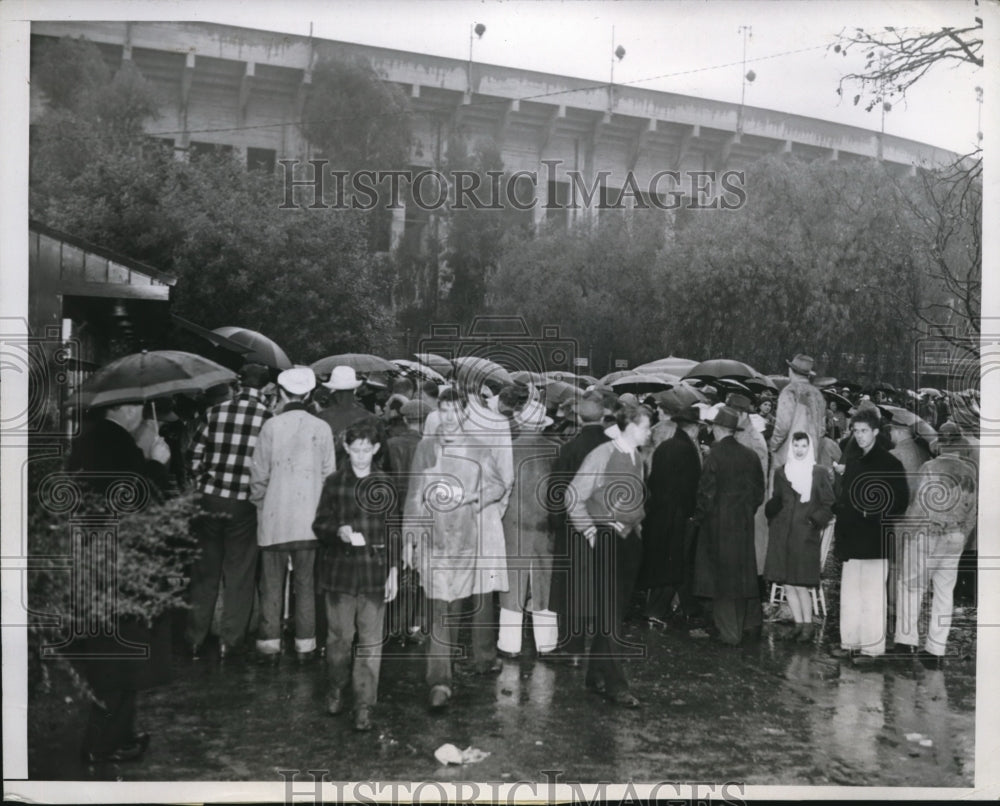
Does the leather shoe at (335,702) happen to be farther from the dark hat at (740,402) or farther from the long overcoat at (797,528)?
the dark hat at (740,402)

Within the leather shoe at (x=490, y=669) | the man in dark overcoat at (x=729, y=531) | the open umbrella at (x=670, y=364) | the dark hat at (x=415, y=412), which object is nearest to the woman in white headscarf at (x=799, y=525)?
the man in dark overcoat at (x=729, y=531)

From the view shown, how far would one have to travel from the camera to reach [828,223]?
559 centimetres

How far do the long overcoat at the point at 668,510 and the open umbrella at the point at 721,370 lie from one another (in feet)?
1.44

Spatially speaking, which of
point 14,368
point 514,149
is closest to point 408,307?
point 514,149

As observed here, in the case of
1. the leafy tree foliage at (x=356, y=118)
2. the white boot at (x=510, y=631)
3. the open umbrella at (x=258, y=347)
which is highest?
the leafy tree foliage at (x=356, y=118)

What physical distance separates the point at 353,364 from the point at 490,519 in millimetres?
1159

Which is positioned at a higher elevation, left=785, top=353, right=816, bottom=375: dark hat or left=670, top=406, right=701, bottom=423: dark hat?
left=785, top=353, right=816, bottom=375: dark hat

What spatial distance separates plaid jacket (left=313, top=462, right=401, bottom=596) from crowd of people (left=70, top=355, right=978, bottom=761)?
0.04ft

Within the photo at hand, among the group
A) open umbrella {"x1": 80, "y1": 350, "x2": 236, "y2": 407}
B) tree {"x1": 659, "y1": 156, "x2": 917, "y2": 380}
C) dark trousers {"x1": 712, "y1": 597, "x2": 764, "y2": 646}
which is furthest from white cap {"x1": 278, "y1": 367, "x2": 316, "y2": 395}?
dark trousers {"x1": 712, "y1": 597, "x2": 764, "y2": 646}

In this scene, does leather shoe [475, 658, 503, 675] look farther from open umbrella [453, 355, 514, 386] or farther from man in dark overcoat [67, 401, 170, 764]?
man in dark overcoat [67, 401, 170, 764]

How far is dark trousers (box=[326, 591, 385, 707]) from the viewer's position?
16.2 feet

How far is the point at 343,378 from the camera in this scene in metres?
5.33

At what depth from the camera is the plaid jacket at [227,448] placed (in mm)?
5277

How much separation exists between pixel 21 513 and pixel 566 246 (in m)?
3.39
